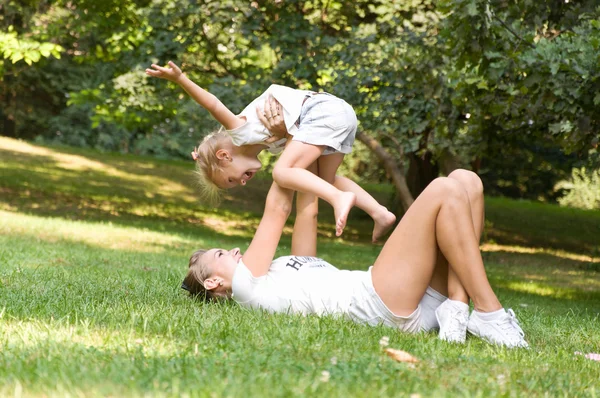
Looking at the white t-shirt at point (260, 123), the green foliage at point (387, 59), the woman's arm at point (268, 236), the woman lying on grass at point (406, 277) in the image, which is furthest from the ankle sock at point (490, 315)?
the green foliage at point (387, 59)

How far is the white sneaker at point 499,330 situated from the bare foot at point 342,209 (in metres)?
0.80

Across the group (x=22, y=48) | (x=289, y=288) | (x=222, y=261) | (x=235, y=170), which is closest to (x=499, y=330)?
(x=289, y=288)

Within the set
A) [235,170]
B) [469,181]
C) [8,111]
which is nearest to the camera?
[469,181]

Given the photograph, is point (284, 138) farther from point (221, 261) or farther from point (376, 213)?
point (221, 261)

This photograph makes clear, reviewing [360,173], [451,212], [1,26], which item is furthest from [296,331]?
[360,173]

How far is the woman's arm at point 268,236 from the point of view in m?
4.25

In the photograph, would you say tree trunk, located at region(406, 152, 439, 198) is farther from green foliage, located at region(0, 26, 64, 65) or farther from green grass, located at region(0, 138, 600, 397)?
green foliage, located at region(0, 26, 64, 65)

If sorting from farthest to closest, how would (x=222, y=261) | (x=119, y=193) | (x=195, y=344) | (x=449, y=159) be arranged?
(x=119, y=193) < (x=449, y=159) < (x=222, y=261) < (x=195, y=344)

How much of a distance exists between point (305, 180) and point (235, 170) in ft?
2.13

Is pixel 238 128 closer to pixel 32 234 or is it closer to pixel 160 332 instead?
pixel 160 332

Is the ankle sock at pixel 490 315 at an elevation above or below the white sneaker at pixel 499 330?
above

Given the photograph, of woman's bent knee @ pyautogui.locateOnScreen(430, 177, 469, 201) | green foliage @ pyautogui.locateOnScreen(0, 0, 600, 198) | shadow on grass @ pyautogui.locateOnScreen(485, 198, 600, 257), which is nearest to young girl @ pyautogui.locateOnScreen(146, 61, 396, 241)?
woman's bent knee @ pyautogui.locateOnScreen(430, 177, 469, 201)

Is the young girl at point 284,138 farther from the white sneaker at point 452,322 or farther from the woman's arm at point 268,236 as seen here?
the white sneaker at point 452,322

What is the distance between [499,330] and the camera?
392 centimetres
